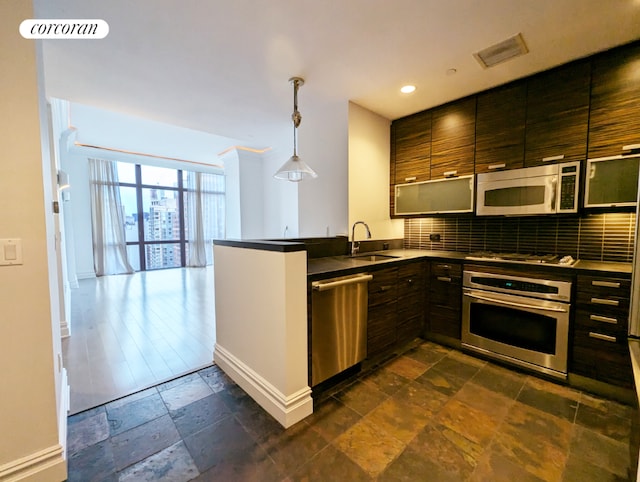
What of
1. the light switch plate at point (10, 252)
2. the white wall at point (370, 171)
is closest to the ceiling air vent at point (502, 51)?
the white wall at point (370, 171)

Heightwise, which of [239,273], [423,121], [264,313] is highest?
[423,121]

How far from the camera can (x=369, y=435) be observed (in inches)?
61.8

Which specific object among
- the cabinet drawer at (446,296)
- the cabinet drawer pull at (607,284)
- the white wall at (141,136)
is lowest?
the cabinet drawer at (446,296)

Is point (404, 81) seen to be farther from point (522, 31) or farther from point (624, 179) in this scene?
point (624, 179)

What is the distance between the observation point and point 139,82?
2488 mm

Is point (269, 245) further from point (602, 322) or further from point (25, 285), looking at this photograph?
point (602, 322)

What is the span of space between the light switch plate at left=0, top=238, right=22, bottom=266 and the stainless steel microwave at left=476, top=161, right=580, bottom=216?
10.8 feet

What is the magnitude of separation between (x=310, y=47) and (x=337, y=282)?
69.3 inches

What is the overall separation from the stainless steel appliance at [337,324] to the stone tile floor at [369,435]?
0.24 meters

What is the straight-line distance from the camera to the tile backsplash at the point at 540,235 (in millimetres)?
2225

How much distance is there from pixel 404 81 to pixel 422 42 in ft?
1.71

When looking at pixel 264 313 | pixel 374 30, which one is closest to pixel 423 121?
pixel 374 30

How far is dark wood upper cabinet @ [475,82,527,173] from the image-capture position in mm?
2430

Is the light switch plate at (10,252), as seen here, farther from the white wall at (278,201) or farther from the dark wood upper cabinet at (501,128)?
the white wall at (278,201)
